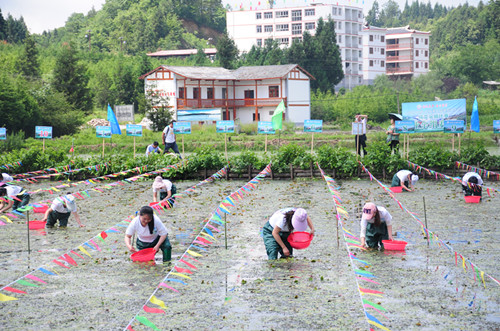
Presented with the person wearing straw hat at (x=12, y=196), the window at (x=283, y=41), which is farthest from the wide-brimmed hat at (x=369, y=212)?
the window at (x=283, y=41)

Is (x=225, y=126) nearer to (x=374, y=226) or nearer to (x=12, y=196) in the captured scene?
(x=12, y=196)

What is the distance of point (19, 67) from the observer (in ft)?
217

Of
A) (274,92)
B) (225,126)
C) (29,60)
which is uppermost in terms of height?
(29,60)

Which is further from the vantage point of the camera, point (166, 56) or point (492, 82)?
point (166, 56)

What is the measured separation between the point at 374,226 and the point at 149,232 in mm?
4051

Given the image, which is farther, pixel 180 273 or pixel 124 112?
pixel 124 112

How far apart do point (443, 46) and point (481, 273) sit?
111347 mm

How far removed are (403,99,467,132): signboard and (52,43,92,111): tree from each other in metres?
37.4

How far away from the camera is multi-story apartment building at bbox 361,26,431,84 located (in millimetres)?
102250

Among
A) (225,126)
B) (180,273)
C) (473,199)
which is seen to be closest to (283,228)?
(180,273)

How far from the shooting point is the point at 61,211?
13461 mm

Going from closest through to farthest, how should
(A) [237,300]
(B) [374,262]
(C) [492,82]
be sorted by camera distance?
(A) [237,300] < (B) [374,262] < (C) [492,82]

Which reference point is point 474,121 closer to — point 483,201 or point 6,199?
point 483,201

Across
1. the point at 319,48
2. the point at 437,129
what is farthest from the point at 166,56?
the point at 437,129
